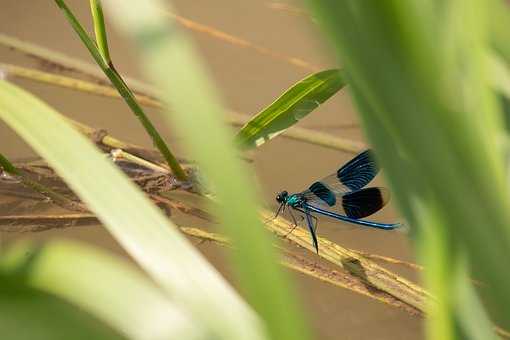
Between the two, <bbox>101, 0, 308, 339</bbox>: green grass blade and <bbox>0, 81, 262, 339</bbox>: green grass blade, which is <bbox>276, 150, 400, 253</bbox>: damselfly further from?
<bbox>101, 0, 308, 339</bbox>: green grass blade

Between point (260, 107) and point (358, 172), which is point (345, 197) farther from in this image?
point (260, 107)

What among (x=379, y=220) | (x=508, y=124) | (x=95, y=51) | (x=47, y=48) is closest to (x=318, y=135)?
(x=379, y=220)

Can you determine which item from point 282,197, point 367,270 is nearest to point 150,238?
point 367,270

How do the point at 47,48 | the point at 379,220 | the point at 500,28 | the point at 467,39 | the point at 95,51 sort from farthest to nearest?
the point at 47,48 < the point at 379,220 < the point at 95,51 < the point at 500,28 < the point at 467,39

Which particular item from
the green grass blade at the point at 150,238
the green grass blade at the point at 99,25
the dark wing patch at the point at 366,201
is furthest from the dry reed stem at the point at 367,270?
the green grass blade at the point at 150,238

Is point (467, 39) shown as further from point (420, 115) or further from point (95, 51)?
point (95, 51)

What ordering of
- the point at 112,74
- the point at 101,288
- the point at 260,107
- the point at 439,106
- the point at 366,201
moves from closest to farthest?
the point at 439,106 → the point at 101,288 → the point at 112,74 → the point at 366,201 → the point at 260,107
